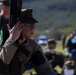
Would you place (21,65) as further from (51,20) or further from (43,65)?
(51,20)

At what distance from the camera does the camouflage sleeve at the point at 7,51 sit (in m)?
5.86

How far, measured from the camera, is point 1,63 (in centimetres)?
598

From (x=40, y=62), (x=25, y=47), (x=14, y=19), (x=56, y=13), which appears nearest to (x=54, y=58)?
(x=40, y=62)

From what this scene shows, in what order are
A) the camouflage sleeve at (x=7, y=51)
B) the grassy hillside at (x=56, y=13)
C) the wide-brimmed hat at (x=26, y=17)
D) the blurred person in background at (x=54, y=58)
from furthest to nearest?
1. the grassy hillside at (x=56, y=13)
2. the blurred person in background at (x=54, y=58)
3. the wide-brimmed hat at (x=26, y=17)
4. the camouflage sleeve at (x=7, y=51)

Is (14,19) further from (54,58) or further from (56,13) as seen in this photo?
(56,13)

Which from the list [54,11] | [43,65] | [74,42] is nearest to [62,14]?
[54,11]

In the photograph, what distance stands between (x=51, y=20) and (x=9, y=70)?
220ft

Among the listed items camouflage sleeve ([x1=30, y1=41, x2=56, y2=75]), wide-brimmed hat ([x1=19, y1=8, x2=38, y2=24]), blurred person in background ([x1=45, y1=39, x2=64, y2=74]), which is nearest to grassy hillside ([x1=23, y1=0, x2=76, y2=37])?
blurred person in background ([x1=45, y1=39, x2=64, y2=74])

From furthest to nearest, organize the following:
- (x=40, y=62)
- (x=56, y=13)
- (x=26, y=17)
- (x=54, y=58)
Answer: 1. (x=56, y=13)
2. (x=54, y=58)
3. (x=40, y=62)
4. (x=26, y=17)

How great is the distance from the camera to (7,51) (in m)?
5.86

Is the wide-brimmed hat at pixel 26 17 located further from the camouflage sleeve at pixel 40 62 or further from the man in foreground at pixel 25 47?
the camouflage sleeve at pixel 40 62

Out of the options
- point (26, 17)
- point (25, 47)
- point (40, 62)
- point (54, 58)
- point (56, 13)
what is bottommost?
point (56, 13)

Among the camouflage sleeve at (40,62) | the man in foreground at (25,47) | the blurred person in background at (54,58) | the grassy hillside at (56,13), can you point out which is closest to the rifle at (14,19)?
the man in foreground at (25,47)

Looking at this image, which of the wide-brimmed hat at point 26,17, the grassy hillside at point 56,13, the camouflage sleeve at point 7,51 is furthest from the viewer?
the grassy hillside at point 56,13
